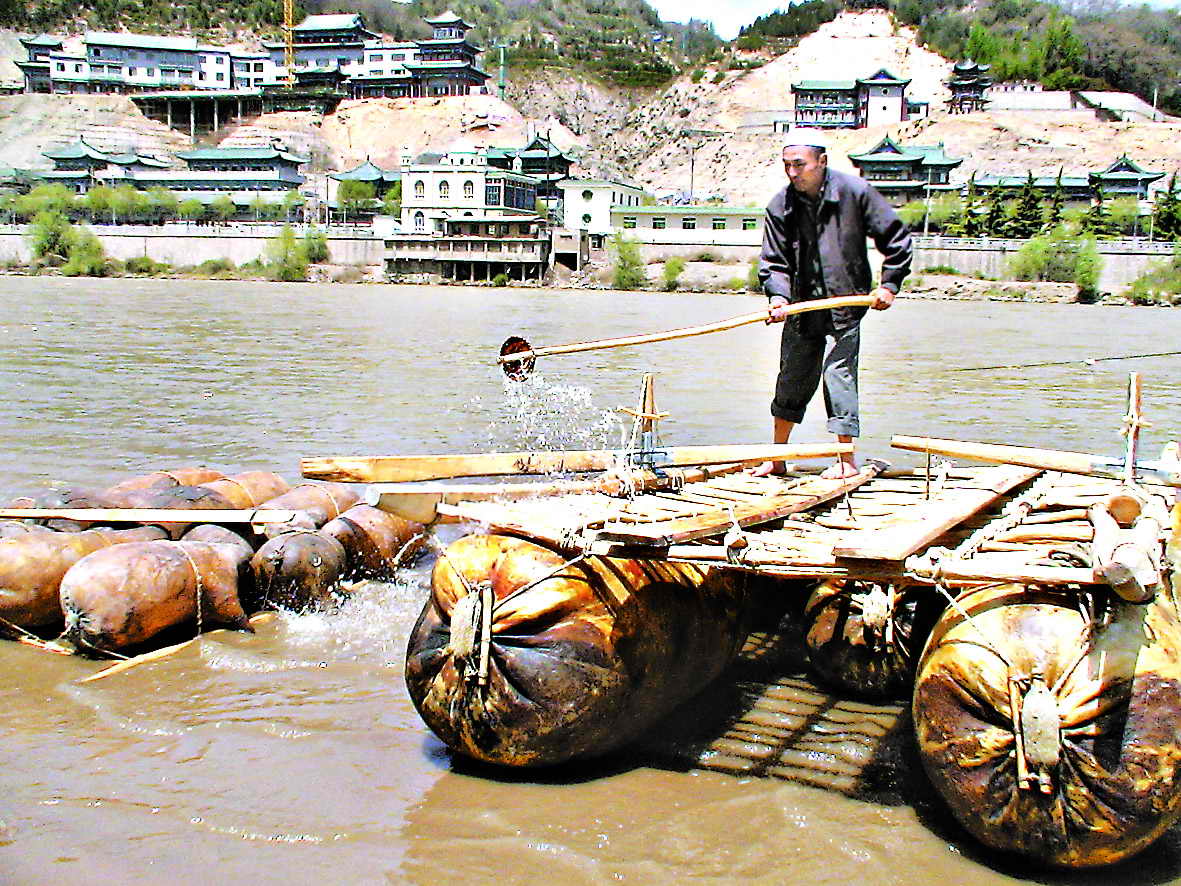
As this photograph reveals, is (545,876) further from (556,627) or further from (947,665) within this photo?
(947,665)

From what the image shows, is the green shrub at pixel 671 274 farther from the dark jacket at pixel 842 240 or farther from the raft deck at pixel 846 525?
the raft deck at pixel 846 525

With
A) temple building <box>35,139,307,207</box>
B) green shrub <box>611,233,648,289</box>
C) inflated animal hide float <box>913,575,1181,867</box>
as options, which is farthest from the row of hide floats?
temple building <box>35,139,307,207</box>

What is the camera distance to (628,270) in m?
62.1

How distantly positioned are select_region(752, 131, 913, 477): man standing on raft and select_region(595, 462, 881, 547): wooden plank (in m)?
0.53

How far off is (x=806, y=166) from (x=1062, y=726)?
354cm

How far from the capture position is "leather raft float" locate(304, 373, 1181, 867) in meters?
3.61

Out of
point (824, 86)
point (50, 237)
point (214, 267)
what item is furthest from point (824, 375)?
point (824, 86)

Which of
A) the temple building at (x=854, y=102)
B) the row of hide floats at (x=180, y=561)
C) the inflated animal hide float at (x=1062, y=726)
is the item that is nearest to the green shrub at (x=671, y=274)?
the temple building at (x=854, y=102)

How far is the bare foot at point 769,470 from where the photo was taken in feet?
21.3

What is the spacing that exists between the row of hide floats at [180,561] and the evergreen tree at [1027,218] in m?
58.3

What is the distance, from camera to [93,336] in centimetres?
2792

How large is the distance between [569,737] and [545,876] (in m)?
0.54

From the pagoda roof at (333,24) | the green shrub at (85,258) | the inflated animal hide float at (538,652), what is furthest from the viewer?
the pagoda roof at (333,24)

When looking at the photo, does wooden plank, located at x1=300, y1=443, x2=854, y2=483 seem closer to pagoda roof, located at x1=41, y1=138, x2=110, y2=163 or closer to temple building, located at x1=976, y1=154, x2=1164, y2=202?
temple building, located at x1=976, y1=154, x2=1164, y2=202
